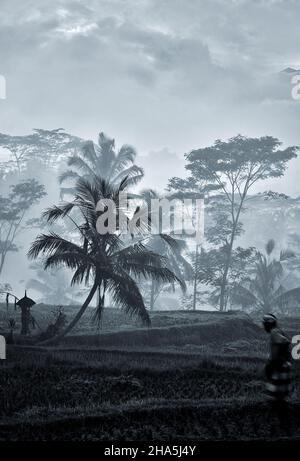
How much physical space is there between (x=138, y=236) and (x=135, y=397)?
116 feet

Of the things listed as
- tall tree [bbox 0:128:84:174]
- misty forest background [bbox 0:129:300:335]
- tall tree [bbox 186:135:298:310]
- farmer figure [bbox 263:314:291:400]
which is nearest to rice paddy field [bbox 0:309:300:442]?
farmer figure [bbox 263:314:291:400]

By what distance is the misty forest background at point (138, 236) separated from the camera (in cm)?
1931

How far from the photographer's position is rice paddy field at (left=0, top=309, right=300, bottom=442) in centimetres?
839

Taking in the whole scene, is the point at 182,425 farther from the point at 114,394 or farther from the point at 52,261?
the point at 52,261

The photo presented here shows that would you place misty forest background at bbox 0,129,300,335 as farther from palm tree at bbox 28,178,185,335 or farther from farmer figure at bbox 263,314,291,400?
farmer figure at bbox 263,314,291,400

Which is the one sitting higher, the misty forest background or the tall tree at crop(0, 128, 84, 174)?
the tall tree at crop(0, 128, 84, 174)

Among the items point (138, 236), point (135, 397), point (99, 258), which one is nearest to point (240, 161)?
point (138, 236)

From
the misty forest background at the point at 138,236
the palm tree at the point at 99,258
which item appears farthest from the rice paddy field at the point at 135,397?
the misty forest background at the point at 138,236

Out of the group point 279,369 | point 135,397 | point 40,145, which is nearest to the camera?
point 279,369

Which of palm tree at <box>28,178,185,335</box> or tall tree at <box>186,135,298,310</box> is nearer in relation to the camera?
palm tree at <box>28,178,185,335</box>

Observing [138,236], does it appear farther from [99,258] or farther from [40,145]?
[40,145]

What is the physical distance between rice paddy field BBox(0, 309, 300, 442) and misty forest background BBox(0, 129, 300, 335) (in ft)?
10.1

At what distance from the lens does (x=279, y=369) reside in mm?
8922

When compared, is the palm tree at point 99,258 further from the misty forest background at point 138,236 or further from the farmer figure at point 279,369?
the farmer figure at point 279,369
